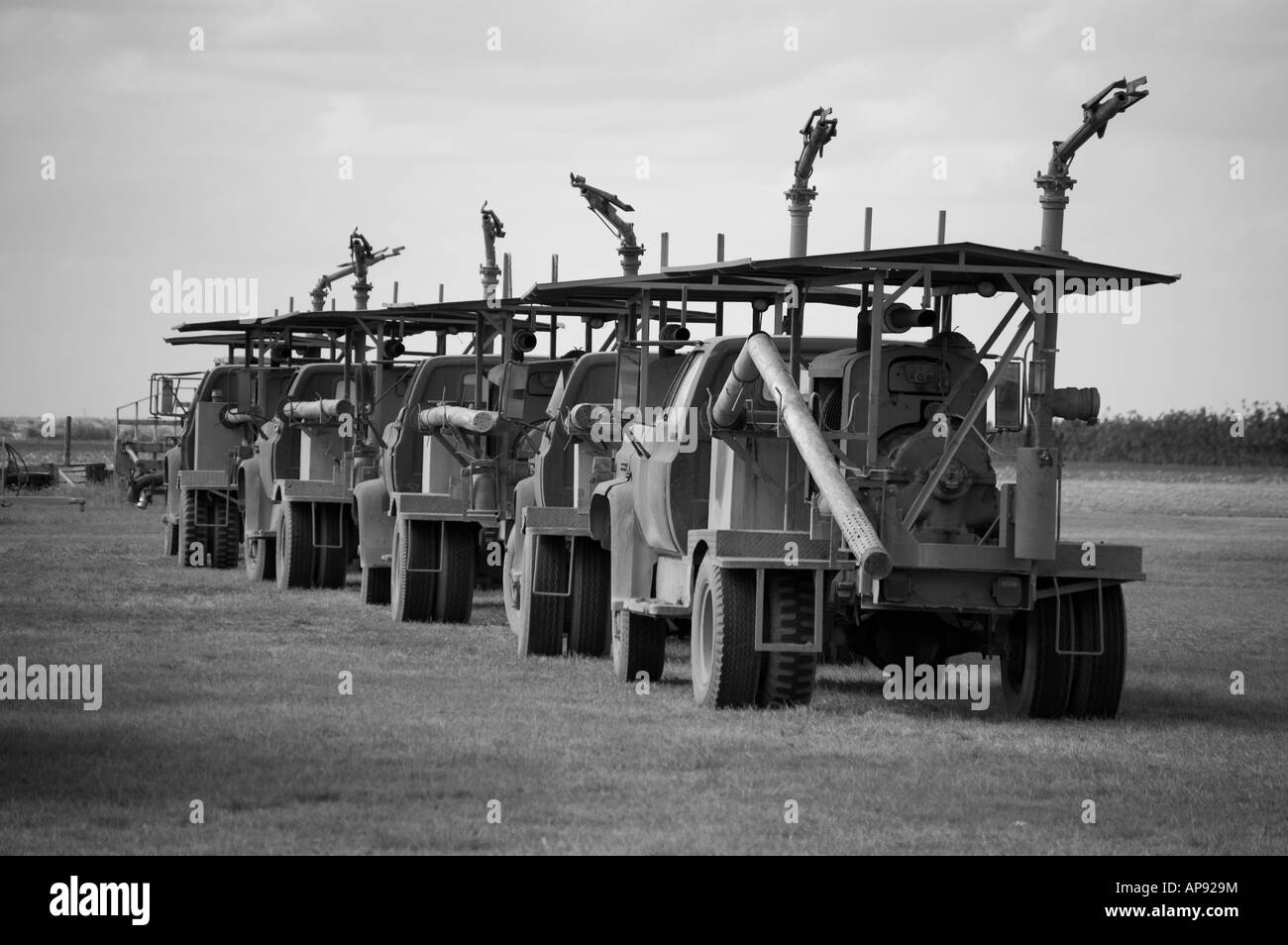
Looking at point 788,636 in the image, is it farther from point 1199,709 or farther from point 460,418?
point 460,418

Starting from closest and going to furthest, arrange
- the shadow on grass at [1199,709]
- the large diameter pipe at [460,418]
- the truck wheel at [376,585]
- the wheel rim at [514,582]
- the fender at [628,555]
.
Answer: the shadow on grass at [1199,709] → the fender at [628,555] → the wheel rim at [514,582] → the large diameter pipe at [460,418] → the truck wheel at [376,585]

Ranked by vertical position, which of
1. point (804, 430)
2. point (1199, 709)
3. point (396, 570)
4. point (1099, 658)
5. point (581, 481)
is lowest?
point (1199, 709)

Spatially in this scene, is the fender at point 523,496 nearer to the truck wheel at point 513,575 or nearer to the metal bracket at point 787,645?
the truck wheel at point 513,575

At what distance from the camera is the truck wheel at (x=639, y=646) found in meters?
15.4

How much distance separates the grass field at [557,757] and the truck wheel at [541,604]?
346 mm

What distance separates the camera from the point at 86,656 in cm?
1592

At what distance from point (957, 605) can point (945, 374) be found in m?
1.50

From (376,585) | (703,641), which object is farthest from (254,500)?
(703,641)

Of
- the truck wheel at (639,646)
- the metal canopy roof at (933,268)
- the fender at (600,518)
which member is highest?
the metal canopy roof at (933,268)

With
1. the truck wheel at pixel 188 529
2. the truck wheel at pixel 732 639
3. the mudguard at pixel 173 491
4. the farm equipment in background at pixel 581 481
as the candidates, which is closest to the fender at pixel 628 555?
the farm equipment in background at pixel 581 481

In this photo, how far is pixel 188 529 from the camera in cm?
2836

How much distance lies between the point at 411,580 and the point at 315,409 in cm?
481

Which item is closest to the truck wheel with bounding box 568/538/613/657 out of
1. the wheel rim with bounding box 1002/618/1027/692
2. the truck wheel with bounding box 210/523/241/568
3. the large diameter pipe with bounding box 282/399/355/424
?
the wheel rim with bounding box 1002/618/1027/692

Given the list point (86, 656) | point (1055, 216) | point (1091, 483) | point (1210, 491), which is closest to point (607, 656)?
point (86, 656)
